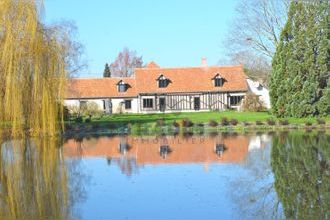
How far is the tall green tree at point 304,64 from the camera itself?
36.3m

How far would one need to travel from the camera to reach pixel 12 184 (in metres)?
13.9

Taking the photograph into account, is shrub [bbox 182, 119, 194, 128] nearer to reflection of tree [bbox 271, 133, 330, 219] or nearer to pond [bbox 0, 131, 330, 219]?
pond [bbox 0, 131, 330, 219]

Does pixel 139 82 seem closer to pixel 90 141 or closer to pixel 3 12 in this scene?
pixel 90 141

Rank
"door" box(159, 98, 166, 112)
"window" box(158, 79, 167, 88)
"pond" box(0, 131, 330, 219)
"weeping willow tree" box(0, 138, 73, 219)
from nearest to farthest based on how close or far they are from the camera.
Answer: "pond" box(0, 131, 330, 219) → "weeping willow tree" box(0, 138, 73, 219) → "door" box(159, 98, 166, 112) → "window" box(158, 79, 167, 88)

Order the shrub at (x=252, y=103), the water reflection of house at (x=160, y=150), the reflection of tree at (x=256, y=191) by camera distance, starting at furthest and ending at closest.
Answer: the shrub at (x=252, y=103) < the water reflection of house at (x=160, y=150) < the reflection of tree at (x=256, y=191)

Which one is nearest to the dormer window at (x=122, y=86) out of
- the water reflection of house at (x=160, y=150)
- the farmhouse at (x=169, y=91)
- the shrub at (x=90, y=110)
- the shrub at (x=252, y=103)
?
the farmhouse at (x=169, y=91)

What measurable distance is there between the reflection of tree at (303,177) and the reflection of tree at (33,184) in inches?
180

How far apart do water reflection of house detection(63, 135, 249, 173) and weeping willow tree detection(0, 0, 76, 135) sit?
6.50 feet

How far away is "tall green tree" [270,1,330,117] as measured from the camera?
3634 centimetres

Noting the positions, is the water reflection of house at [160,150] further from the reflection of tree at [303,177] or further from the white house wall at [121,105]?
the white house wall at [121,105]

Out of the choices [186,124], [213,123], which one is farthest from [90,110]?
[213,123]

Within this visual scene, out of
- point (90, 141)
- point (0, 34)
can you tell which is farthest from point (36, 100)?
point (90, 141)

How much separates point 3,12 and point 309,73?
909 inches

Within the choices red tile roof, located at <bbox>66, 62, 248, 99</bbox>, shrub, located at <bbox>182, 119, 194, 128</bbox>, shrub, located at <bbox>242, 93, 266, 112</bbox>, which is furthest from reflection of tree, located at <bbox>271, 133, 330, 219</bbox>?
red tile roof, located at <bbox>66, 62, 248, 99</bbox>
